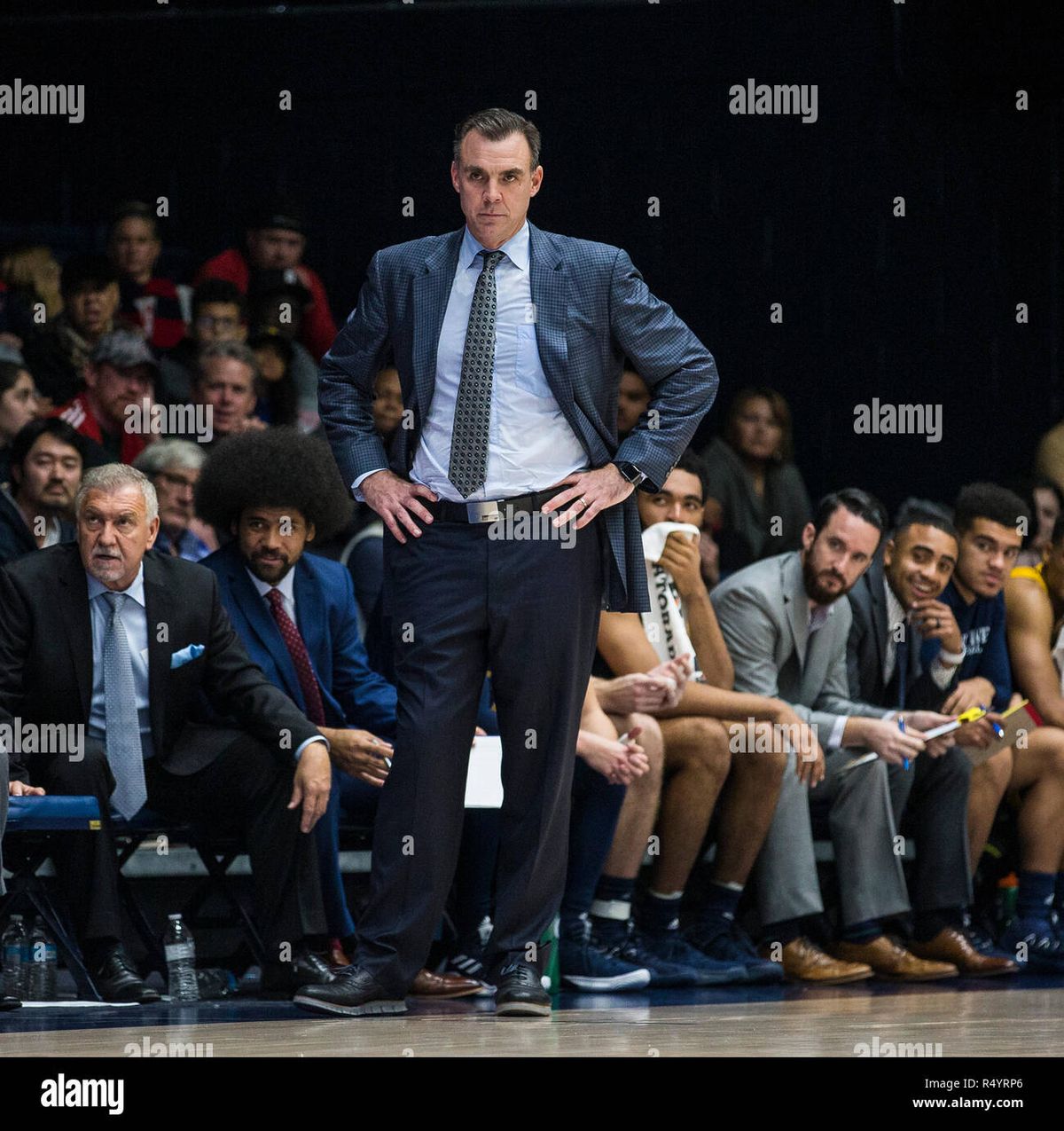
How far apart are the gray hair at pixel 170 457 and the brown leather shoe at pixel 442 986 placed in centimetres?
168

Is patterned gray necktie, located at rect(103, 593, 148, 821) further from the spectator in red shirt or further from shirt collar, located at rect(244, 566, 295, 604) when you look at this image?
the spectator in red shirt

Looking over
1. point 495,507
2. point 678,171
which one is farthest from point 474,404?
point 678,171

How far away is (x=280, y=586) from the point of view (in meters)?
5.12

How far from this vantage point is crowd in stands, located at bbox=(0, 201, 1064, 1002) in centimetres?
470

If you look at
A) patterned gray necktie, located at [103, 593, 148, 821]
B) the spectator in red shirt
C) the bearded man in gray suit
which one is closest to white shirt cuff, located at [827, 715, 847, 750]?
the bearded man in gray suit

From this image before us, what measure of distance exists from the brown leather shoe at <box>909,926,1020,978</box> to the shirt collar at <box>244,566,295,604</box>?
208cm

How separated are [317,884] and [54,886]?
623 mm

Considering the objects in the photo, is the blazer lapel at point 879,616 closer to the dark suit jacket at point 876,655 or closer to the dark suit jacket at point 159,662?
the dark suit jacket at point 876,655

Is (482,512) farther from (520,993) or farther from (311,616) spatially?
(311,616)

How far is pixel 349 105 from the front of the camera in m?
8.05

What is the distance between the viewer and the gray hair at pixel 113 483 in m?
4.71

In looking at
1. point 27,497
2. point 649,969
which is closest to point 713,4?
point 27,497

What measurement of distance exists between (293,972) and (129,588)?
1010 mm

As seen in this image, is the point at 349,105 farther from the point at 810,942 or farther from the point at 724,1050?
the point at 724,1050
